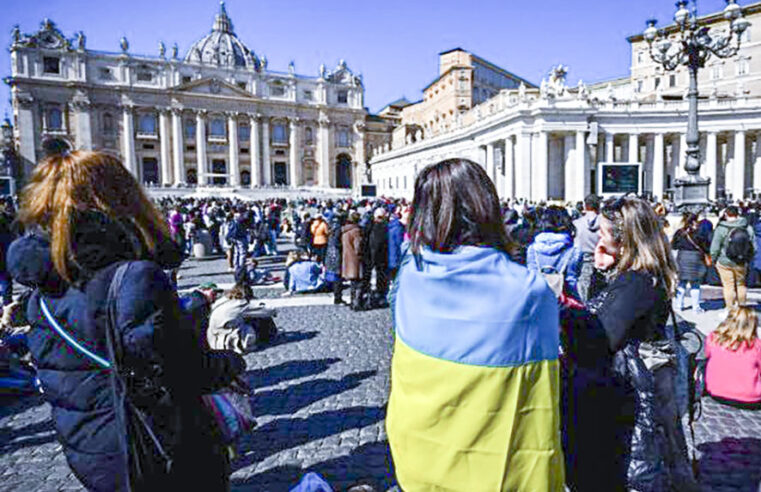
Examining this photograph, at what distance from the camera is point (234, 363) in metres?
1.97

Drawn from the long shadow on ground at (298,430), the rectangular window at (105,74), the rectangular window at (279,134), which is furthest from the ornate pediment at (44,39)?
the long shadow on ground at (298,430)

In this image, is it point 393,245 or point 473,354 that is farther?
point 393,245

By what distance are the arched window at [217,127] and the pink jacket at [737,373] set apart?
65.9m

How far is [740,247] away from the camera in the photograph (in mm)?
6793

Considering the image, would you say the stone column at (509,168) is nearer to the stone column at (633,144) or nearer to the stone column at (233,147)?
the stone column at (633,144)

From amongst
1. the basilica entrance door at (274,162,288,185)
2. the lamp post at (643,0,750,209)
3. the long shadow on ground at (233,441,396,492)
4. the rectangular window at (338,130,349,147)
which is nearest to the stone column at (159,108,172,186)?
the basilica entrance door at (274,162,288,185)

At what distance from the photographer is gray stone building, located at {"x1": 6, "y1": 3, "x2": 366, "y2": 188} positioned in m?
55.6

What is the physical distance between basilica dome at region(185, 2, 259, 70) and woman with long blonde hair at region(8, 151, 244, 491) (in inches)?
3010

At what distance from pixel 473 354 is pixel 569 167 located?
3375 centimetres

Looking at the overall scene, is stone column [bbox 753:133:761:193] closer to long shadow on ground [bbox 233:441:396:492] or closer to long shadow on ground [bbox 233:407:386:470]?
long shadow on ground [bbox 233:407:386:470]

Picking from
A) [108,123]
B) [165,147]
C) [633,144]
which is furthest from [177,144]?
[633,144]

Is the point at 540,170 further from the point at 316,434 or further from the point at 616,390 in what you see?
the point at 616,390

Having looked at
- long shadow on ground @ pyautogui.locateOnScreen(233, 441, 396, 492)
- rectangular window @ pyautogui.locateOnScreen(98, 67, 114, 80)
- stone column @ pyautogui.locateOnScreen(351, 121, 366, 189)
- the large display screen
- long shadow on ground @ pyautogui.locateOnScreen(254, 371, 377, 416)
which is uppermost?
rectangular window @ pyautogui.locateOnScreen(98, 67, 114, 80)

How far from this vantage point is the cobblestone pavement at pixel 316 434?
3.43 meters
